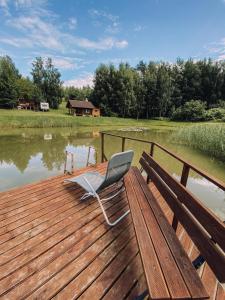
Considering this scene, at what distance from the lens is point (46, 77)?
40.5 meters

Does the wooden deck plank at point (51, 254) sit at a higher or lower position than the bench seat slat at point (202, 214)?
lower

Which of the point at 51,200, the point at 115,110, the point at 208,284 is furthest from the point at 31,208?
the point at 115,110

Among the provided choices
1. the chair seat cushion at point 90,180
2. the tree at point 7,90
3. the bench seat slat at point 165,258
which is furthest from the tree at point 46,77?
the bench seat slat at point 165,258

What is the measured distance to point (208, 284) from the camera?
1.85m

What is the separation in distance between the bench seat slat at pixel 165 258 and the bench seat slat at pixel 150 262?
0.03 metres

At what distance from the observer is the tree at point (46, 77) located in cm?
4036

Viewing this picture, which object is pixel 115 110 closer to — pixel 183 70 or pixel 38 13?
pixel 183 70

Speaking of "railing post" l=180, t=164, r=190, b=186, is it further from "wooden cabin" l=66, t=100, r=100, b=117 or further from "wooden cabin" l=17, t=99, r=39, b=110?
"wooden cabin" l=17, t=99, r=39, b=110

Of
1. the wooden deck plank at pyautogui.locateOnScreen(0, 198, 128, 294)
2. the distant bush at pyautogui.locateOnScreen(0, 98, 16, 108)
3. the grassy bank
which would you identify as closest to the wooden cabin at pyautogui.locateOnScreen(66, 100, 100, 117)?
the grassy bank

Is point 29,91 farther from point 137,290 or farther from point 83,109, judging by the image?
point 137,290

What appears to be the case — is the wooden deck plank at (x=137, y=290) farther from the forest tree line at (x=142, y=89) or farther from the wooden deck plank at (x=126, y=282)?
the forest tree line at (x=142, y=89)

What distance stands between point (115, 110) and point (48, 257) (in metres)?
37.0

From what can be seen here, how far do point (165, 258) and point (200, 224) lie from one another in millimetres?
423

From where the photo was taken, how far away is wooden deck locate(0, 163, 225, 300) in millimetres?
1693
